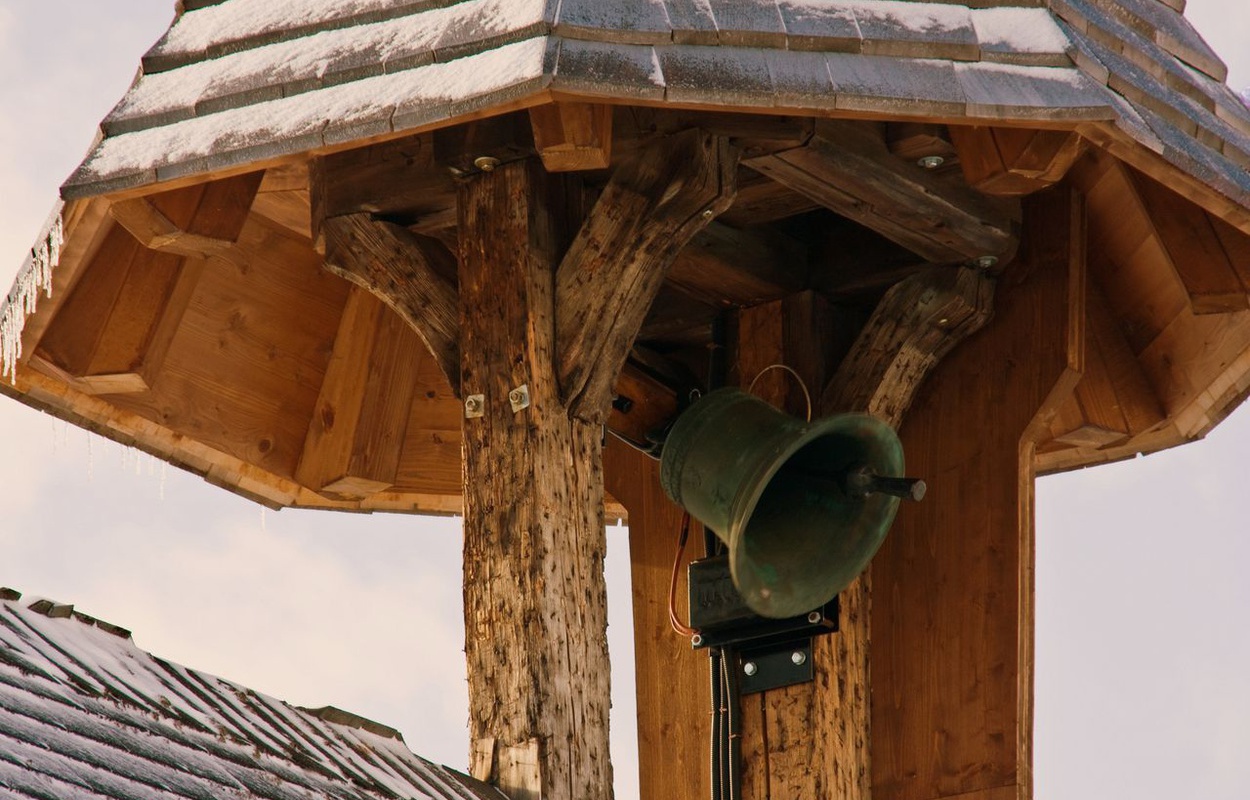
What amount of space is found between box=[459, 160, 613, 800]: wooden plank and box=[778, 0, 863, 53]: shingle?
856 millimetres

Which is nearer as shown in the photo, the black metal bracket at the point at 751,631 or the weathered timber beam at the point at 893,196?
the weathered timber beam at the point at 893,196

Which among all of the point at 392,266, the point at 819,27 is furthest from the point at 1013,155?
the point at 392,266

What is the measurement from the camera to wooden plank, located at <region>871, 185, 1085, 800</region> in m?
6.08

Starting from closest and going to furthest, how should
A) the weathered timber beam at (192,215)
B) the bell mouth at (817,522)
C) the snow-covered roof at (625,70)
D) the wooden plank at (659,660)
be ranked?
the snow-covered roof at (625,70), the weathered timber beam at (192,215), the bell mouth at (817,522), the wooden plank at (659,660)

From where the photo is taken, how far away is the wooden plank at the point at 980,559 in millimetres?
6082

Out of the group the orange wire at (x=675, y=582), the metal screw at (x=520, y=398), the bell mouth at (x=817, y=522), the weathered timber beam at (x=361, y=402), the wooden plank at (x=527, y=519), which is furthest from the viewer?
the weathered timber beam at (x=361, y=402)

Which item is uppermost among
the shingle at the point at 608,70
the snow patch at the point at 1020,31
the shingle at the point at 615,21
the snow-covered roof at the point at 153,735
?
the snow patch at the point at 1020,31

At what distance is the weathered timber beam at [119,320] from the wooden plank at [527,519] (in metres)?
1.21

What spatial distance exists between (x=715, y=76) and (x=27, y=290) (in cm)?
217

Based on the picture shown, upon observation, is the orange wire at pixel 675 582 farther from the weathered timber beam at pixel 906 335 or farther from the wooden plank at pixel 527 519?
the wooden plank at pixel 527 519

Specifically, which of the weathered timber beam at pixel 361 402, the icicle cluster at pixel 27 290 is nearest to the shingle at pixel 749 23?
the icicle cluster at pixel 27 290

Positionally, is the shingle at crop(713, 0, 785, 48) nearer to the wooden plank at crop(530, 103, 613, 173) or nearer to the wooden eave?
the wooden eave

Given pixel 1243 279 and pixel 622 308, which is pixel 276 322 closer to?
pixel 622 308

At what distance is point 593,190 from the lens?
5.67 metres
